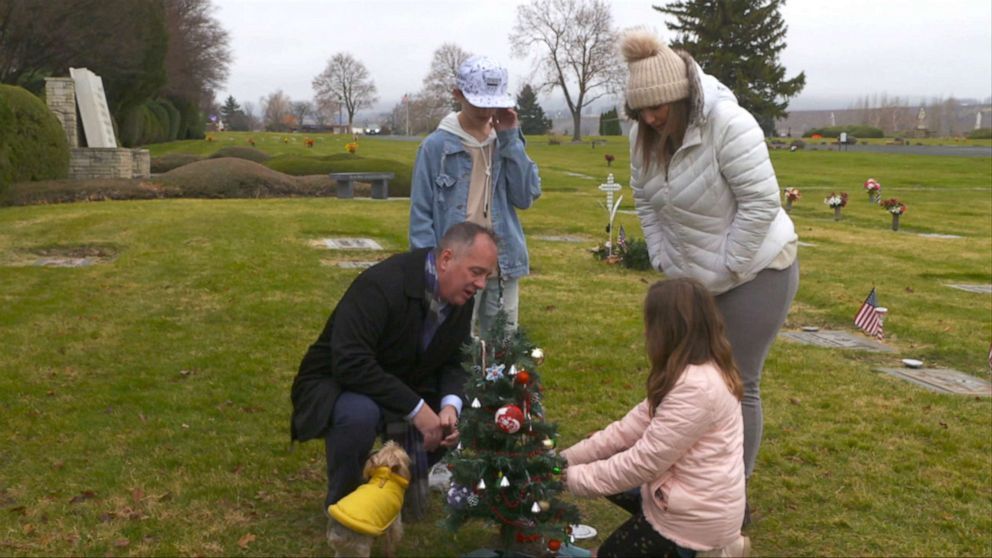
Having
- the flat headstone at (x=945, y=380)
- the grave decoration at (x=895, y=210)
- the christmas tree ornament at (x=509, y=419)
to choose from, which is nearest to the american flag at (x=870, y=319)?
the flat headstone at (x=945, y=380)

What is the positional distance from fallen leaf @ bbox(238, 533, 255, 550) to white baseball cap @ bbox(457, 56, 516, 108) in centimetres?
202

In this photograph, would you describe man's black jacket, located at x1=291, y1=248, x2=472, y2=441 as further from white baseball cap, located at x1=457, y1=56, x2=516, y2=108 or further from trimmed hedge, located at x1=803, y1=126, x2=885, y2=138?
trimmed hedge, located at x1=803, y1=126, x2=885, y2=138

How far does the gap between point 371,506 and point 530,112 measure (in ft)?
262

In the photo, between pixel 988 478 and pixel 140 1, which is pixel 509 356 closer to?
pixel 988 478

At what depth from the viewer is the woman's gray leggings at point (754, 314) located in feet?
11.7

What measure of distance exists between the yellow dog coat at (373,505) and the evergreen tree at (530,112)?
74.5 m

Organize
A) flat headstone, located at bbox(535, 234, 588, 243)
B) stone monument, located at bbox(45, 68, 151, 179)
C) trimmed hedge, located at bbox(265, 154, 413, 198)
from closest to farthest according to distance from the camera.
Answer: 1. flat headstone, located at bbox(535, 234, 588, 243)
2. stone monument, located at bbox(45, 68, 151, 179)
3. trimmed hedge, located at bbox(265, 154, 413, 198)

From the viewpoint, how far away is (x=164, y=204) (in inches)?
646

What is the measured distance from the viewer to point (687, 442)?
294 cm

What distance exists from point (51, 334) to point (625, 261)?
6621 mm

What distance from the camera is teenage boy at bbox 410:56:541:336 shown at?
13.5 ft

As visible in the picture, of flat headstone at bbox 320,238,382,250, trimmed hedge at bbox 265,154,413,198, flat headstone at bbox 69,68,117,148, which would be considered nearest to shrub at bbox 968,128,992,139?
trimmed hedge at bbox 265,154,413,198

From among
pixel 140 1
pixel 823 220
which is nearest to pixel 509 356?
pixel 823 220

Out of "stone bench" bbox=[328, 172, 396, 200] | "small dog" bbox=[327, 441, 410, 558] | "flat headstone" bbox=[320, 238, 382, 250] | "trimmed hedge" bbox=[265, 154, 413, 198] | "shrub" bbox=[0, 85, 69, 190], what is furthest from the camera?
"trimmed hedge" bbox=[265, 154, 413, 198]
